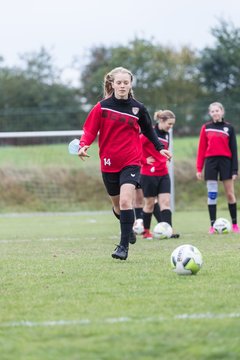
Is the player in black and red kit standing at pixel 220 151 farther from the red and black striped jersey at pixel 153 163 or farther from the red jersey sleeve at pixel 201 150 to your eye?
the red and black striped jersey at pixel 153 163

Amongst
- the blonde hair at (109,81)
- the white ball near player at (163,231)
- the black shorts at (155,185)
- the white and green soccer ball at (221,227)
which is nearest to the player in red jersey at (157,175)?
the black shorts at (155,185)

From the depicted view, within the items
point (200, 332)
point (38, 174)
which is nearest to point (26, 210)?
point (38, 174)

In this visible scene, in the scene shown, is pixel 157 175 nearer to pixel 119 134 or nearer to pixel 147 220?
pixel 147 220

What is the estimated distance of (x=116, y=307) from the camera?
16.6 feet

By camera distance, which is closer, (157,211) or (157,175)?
(157,175)

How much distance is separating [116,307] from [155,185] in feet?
21.3

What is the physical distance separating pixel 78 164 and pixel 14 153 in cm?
197

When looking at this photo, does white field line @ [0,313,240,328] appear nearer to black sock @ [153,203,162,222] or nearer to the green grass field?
the green grass field

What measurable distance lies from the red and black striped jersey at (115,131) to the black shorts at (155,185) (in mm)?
3201

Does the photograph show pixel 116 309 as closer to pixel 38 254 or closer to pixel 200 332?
pixel 200 332

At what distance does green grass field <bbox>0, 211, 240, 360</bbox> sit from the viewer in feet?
13.3

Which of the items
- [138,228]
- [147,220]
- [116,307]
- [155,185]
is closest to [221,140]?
[155,185]

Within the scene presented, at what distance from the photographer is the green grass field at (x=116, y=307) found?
405 centimetres

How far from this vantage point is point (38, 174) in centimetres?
2284
